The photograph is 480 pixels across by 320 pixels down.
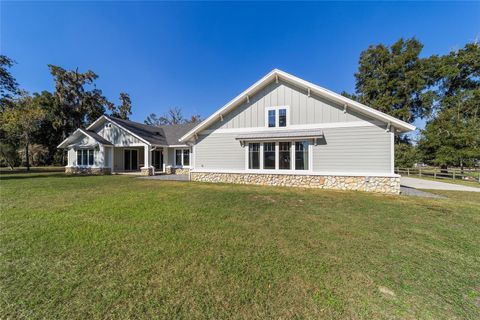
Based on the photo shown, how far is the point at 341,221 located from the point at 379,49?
34.2 meters

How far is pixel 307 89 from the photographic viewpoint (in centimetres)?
1114

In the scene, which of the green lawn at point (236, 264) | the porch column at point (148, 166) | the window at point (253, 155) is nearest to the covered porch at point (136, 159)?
the porch column at point (148, 166)

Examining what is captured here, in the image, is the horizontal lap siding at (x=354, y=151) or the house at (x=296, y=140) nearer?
the horizontal lap siding at (x=354, y=151)

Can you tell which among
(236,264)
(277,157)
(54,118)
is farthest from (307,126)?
(54,118)

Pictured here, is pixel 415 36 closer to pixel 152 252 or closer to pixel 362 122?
pixel 362 122

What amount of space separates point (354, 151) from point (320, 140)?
1.78 m

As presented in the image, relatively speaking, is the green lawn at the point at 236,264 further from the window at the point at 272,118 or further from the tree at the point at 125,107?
the tree at the point at 125,107

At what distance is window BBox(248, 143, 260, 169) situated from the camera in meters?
12.2

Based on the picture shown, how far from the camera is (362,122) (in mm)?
10172

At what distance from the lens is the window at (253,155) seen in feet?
40.0

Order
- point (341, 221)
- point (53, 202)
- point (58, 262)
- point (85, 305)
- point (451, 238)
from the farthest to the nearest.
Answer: point (53, 202)
point (341, 221)
point (451, 238)
point (58, 262)
point (85, 305)

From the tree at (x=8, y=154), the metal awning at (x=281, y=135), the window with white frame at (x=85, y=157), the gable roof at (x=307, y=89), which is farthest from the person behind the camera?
the tree at (x=8, y=154)

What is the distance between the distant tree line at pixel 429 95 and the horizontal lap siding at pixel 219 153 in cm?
2286

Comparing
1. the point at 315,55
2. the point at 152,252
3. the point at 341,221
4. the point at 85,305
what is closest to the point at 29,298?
the point at 85,305
